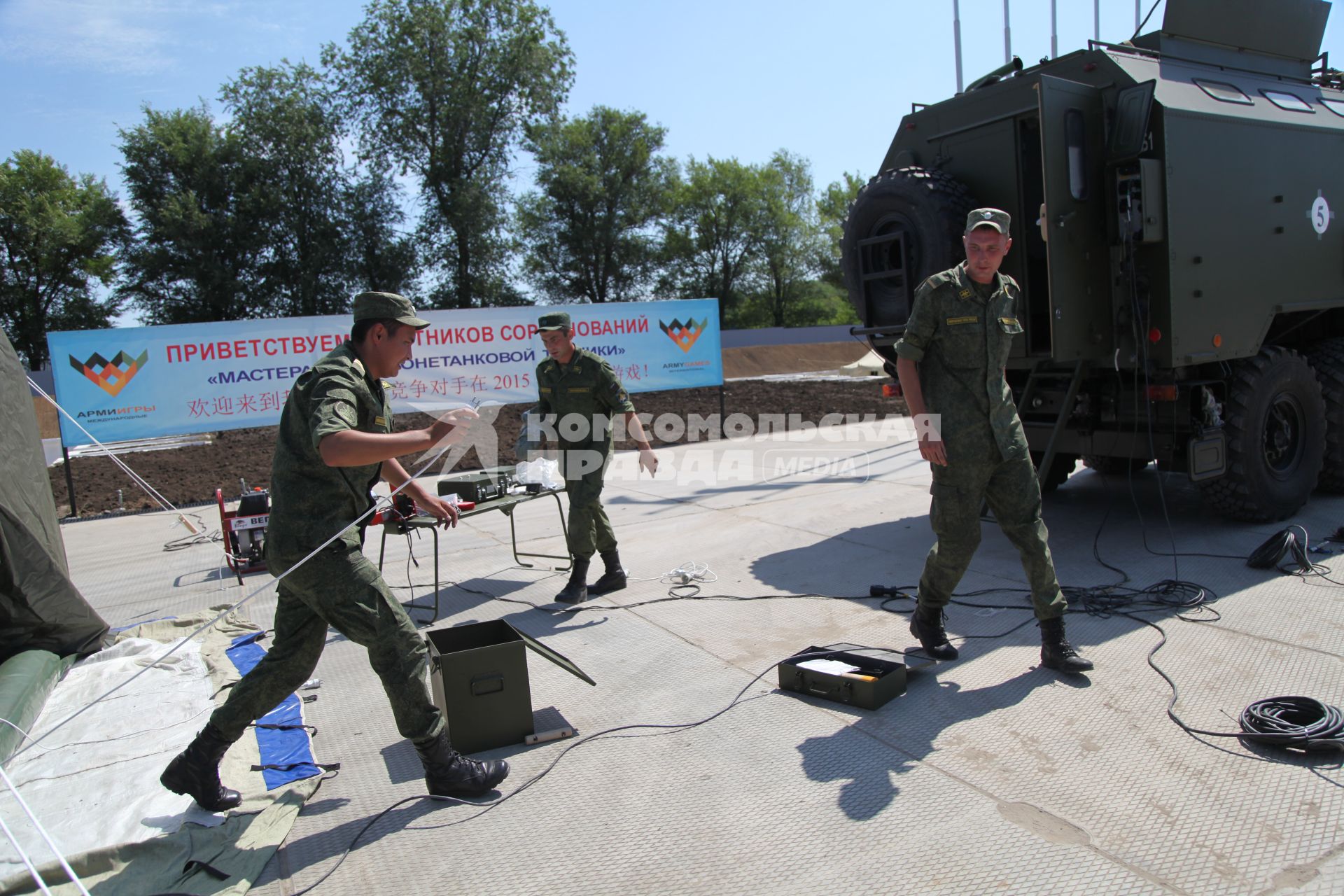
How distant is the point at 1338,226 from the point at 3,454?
8.97 m

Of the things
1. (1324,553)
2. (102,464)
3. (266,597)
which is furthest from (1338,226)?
(102,464)

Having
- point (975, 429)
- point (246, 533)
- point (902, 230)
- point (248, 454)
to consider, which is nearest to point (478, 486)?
point (246, 533)

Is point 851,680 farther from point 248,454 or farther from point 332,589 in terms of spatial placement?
point 248,454

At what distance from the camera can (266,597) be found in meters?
5.96

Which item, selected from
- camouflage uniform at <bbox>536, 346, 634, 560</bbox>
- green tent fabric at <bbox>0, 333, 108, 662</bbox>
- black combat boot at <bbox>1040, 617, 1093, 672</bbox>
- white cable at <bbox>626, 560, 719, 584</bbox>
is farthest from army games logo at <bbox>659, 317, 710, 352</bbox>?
black combat boot at <bbox>1040, 617, 1093, 672</bbox>

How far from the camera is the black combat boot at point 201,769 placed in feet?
9.75

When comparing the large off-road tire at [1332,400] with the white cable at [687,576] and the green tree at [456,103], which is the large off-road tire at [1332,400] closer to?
the white cable at [687,576]

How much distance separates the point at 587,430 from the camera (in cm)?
547

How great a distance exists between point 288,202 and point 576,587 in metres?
38.8

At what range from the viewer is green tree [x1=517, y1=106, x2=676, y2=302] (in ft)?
164

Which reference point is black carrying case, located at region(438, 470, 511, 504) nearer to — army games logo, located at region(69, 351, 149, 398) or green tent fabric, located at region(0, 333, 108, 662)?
green tent fabric, located at region(0, 333, 108, 662)

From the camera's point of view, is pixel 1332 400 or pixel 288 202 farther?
pixel 288 202

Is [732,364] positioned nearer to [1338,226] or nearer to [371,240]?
[371,240]

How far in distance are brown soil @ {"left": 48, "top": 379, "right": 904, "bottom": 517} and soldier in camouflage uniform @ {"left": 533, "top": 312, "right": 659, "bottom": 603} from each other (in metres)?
3.01
